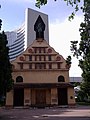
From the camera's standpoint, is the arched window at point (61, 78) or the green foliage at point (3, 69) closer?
the green foliage at point (3, 69)

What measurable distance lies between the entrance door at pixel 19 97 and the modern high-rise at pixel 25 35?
3703 cm

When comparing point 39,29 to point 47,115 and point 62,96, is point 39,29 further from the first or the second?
point 47,115

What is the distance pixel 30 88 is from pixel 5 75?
18298mm

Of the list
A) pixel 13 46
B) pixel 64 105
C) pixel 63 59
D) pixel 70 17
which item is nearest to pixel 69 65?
pixel 63 59

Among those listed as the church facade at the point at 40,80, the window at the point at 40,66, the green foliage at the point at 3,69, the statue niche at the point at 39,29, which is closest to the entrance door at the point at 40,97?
the church facade at the point at 40,80

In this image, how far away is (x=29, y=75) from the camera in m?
43.9

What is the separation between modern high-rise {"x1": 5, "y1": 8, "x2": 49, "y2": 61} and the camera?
93537 millimetres

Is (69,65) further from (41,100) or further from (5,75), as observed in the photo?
(5,75)

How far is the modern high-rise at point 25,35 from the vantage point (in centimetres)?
9354

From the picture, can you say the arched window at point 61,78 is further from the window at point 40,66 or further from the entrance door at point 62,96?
the window at point 40,66

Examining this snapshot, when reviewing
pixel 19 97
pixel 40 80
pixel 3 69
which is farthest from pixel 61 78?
pixel 3 69

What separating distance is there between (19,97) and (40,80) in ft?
14.4

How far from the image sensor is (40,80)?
4384cm

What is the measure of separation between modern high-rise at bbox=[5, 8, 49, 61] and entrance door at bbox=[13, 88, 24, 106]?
37.0 metres
